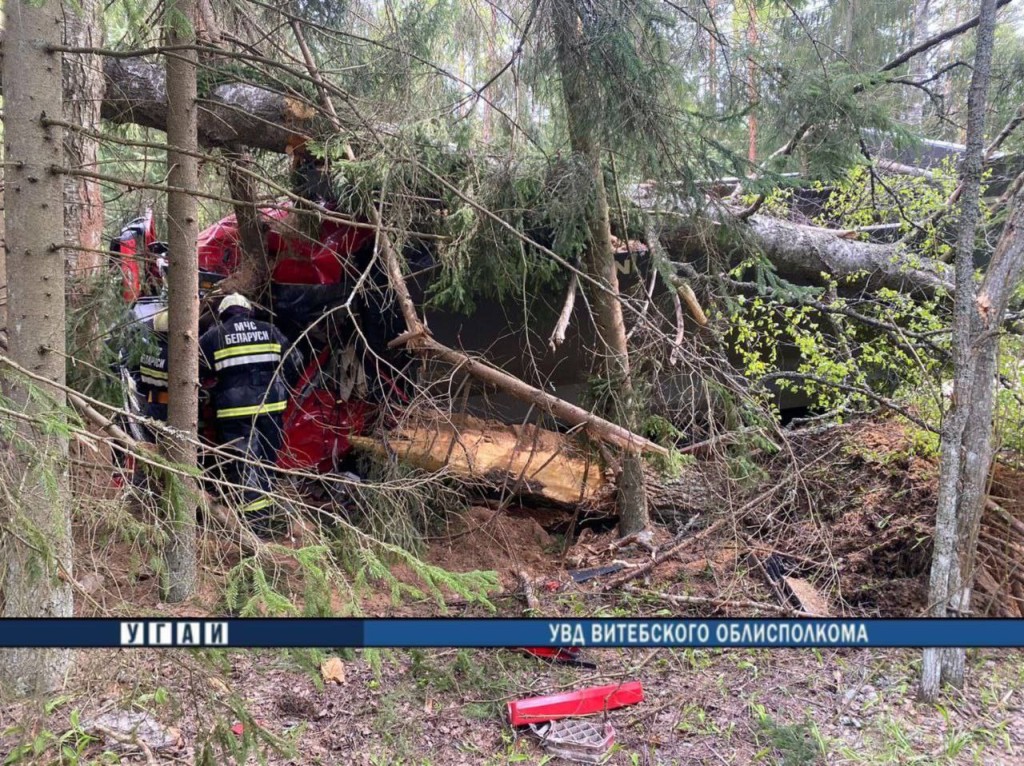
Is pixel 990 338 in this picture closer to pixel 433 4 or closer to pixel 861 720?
pixel 861 720

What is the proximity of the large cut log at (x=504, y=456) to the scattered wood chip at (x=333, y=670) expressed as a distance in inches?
50.8

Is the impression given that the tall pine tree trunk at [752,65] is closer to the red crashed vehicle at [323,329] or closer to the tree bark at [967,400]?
the tree bark at [967,400]

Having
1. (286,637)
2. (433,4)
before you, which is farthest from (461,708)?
(433,4)

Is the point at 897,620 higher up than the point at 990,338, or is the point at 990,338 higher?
the point at 990,338

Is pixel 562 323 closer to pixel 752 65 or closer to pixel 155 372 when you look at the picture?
pixel 752 65

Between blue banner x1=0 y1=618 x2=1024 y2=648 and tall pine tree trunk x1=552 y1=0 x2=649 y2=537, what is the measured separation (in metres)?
1.36

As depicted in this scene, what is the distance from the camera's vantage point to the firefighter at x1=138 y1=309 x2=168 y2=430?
4.06m

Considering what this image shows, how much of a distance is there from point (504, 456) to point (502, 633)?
6.17ft

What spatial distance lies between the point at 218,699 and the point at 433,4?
400 centimetres

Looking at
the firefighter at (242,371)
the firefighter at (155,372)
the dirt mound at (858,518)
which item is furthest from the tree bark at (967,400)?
the firefighter at (155,372)

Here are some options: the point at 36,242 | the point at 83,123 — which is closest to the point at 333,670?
the point at 36,242

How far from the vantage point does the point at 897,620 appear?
124 inches

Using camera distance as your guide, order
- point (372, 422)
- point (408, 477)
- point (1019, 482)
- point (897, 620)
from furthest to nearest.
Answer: point (372, 422)
point (408, 477)
point (1019, 482)
point (897, 620)

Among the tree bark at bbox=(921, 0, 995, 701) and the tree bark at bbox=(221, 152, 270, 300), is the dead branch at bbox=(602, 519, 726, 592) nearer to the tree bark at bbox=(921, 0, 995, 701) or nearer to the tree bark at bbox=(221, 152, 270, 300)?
the tree bark at bbox=(921, 0, 995, 701)
